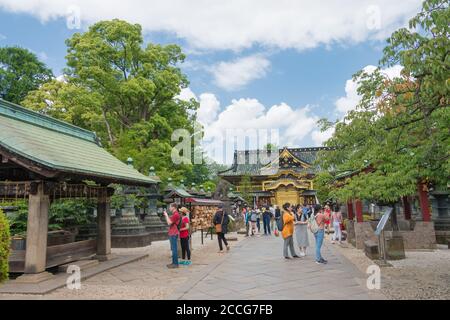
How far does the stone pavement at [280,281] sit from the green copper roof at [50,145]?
11.9 feet

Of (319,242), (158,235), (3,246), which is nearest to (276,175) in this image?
(158,235)

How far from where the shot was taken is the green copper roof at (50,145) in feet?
23.2

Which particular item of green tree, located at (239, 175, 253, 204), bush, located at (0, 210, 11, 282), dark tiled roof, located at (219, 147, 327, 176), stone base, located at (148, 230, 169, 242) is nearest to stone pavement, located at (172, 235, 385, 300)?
bush, located at (0, 210, 11, 282)

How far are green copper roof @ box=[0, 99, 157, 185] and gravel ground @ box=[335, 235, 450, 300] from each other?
6945 millimetres

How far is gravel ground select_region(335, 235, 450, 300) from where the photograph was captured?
20.1 ft

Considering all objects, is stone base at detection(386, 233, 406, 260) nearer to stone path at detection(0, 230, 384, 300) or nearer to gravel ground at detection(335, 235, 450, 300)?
gravel ground at detection(335, 235, 450, 300)

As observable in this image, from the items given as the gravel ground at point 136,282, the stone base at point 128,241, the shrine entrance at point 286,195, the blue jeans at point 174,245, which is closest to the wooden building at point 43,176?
the gravel ground at point 136,282

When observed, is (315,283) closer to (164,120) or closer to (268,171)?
(164,120)

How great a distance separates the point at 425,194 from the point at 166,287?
11248 millimetres

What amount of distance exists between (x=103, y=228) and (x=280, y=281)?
6.31 m

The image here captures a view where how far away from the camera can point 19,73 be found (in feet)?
113

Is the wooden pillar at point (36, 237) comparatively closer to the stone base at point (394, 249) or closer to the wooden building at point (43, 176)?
the wooden building at point (43, 176)

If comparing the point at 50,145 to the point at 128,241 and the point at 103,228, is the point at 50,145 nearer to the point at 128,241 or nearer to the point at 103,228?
the point at 103,228

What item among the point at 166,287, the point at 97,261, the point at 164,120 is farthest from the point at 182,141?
the point at 166,287
